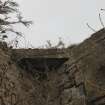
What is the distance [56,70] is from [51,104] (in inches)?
29.8

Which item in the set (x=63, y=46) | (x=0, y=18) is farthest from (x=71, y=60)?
(x=0, y=18)

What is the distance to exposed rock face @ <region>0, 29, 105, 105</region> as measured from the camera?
729 centimetres

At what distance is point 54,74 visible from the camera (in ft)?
27.7

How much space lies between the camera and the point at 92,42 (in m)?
7.50

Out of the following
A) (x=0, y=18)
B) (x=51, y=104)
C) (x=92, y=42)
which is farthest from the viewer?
(x=0, y=18)

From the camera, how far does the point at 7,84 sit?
795cm

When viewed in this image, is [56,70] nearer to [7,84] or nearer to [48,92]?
[48,92]

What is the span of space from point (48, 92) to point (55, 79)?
0.31 m

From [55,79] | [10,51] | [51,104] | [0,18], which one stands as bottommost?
[51,104]

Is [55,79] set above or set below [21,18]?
below

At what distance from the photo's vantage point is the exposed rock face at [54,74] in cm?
729

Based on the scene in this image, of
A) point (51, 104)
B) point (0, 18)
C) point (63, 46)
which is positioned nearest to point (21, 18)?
point (0, 18)

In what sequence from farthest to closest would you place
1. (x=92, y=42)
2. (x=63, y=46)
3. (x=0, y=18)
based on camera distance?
(x=0, y=18) → (x=63, y=46) → (x=92, y=42)

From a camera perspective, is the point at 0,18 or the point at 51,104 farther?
the point at 0,18
